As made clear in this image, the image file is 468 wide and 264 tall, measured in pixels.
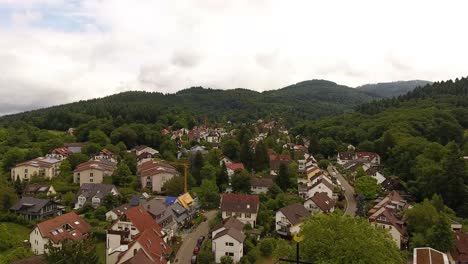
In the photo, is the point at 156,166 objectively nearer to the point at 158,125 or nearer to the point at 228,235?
the point at 228,235

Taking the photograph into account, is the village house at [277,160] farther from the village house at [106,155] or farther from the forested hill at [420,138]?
the village house at [106,155]

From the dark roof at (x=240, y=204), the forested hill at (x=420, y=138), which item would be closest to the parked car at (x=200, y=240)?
the dark roof at (x=240, y=204)

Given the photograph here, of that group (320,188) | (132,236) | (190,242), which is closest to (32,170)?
(132,236)

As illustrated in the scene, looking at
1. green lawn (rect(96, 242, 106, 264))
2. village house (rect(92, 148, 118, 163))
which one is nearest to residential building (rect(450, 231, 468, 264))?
green lawn (rect(96, 242, 106, 264))

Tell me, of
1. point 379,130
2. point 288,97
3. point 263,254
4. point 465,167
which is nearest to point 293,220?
point 263,254

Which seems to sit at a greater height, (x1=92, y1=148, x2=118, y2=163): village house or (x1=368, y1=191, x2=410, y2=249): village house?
(x1=92, y1=148, x2=118, y2=163): village house

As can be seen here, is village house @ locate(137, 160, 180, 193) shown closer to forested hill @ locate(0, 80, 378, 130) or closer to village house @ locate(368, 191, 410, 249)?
village house @ locate(368, 191, 410, 249)

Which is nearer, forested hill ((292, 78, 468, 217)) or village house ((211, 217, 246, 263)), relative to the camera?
village house ((211, 217, 246, 263))

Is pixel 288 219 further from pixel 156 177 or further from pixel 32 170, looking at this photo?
pixel 32 170

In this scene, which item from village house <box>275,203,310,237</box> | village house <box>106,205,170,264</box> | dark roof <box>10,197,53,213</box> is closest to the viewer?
village house <box>106,205,170,264</box>

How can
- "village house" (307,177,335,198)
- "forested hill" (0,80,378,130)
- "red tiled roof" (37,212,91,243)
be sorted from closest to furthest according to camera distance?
1. "red tiled roof" (37,212,91,243)
2. "village house" (307,177,335,198)
3. "forested hill" (0,80,378,130)
